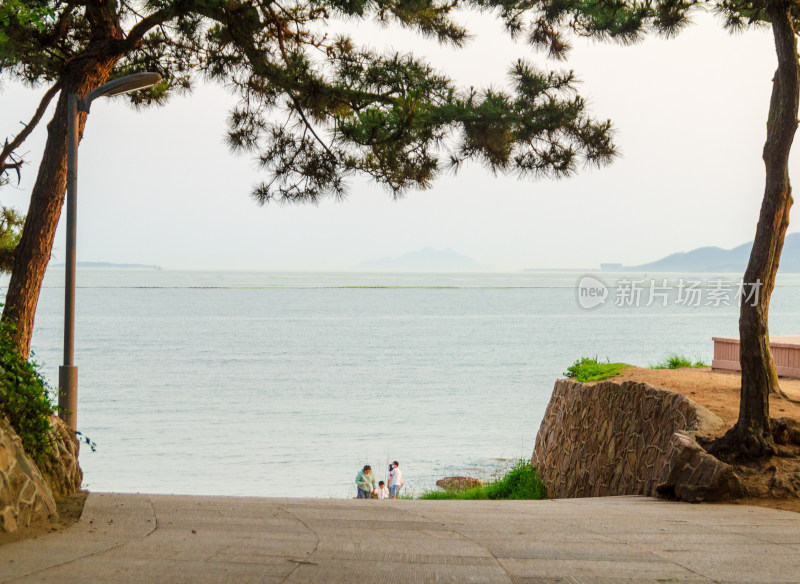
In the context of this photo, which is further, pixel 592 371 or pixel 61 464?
pixel 592 371

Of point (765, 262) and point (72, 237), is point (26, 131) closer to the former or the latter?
point (72, 237)

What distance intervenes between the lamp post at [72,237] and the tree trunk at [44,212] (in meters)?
1.02

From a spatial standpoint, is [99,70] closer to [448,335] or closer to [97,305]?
[448,335]

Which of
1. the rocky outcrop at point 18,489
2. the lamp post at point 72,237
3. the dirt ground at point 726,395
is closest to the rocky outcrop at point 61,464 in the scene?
the rocky outcrop at point 18,489

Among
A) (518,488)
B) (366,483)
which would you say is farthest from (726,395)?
(366,483)

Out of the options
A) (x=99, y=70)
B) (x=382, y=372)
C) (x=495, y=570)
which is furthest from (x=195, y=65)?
(x=382, y=372)

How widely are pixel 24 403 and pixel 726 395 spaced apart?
9.30 m

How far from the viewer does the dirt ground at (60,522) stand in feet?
16.0

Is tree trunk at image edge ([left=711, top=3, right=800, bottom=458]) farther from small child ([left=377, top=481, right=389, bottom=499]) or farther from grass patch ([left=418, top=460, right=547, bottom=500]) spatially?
small child ([left=377, top=481, right=389, bottom=499])

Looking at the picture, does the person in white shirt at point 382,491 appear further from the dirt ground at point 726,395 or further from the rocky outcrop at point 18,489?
the rocky outcrop at point 18,489

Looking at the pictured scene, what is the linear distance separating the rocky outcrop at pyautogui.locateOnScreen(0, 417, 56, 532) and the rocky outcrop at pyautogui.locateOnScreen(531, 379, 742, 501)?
585cm

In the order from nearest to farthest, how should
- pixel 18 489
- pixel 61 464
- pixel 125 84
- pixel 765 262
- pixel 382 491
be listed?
pixel 18 489
pixel 61 464
pixel 765 262
pixel 125 84
pixel 382 491

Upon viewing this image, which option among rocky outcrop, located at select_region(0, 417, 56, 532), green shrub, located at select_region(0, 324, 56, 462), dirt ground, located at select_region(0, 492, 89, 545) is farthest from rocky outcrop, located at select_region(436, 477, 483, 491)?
rocky outcrop, located at select_region(0, 417, 56, 532)

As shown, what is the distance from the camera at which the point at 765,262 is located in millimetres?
8781
